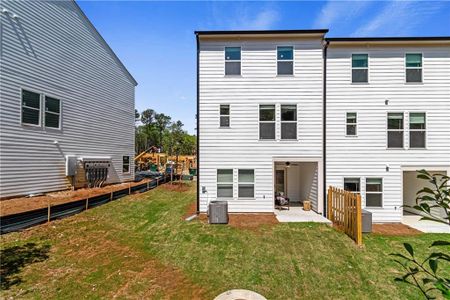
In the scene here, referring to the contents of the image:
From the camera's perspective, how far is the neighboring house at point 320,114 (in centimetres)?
1115

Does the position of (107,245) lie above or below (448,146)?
below

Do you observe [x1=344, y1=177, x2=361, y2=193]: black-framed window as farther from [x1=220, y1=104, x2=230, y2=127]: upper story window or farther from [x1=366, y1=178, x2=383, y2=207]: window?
[x1=220, y1=104, x2=230, y2=127]: upper story window

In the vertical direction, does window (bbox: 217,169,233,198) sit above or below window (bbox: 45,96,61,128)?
below

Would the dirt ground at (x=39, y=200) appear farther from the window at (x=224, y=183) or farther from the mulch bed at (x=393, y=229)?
the mulch bed at (x=393, y=229)

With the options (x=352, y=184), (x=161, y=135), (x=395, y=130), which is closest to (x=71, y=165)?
(x=352, y=184)

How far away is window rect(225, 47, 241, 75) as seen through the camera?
A: 11336 millimetres

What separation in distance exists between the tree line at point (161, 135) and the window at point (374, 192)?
29.0 metres

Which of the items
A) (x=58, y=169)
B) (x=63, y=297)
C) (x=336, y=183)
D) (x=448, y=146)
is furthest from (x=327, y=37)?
(x=58, y=169)

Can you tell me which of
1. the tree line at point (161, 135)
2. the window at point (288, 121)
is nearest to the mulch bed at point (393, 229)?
the window at point (288, 121)

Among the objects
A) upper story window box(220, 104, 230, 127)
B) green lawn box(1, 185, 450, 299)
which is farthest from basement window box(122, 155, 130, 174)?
upper story window box(220, 104, 230, 127)

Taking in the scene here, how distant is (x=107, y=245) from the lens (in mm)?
8070

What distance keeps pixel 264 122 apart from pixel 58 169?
12.0 meters

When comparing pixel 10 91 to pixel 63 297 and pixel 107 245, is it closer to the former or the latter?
pixel 107 245

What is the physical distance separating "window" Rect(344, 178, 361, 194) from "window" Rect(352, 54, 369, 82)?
4820 mm
